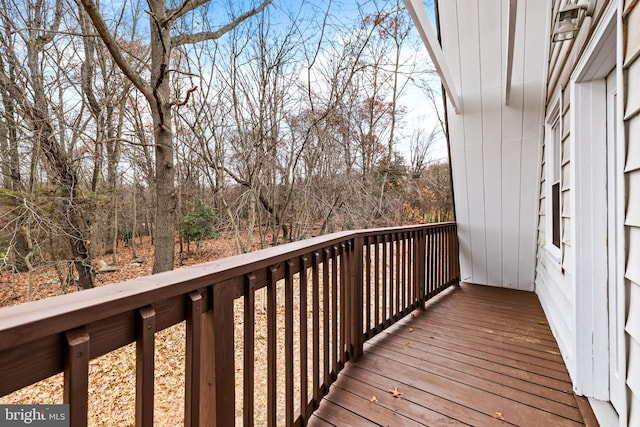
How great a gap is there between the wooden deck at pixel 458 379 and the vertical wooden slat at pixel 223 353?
0.82 meters

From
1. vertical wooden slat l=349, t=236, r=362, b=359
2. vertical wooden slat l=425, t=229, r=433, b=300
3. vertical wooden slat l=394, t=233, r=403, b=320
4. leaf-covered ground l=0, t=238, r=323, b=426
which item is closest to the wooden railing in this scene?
vertical wooden slat l=349, t=236, r=362, b=359

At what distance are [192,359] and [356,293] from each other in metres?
1.44

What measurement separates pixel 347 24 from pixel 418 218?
4.72 meters

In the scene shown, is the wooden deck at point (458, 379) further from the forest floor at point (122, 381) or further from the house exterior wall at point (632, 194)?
the forest floor at point (122, 381)

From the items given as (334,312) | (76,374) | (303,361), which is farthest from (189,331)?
(334,312)

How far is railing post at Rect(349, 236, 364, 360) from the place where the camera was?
2.15 m

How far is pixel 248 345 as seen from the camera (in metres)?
1.14

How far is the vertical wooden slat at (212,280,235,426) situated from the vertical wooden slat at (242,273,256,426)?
0.11m

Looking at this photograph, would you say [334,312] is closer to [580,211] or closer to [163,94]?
[580,211]

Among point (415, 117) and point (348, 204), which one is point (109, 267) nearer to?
point (348, 204)

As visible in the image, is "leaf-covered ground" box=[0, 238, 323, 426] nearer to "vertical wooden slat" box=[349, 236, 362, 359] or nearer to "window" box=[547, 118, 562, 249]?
"vertical wooden slat" box=[349, 236, 362, 359]

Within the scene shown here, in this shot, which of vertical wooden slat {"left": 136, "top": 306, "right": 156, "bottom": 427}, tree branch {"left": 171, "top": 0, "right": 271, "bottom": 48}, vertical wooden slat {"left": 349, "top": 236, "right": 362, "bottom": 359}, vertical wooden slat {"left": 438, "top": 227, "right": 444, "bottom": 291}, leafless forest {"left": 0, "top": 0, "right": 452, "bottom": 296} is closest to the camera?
Answer: vertical wooden slat {"left": 136, "top": 306, "right": 156, "bottom": 427}

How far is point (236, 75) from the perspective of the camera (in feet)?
17.4

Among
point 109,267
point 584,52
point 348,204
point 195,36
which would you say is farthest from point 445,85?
point 109,267
